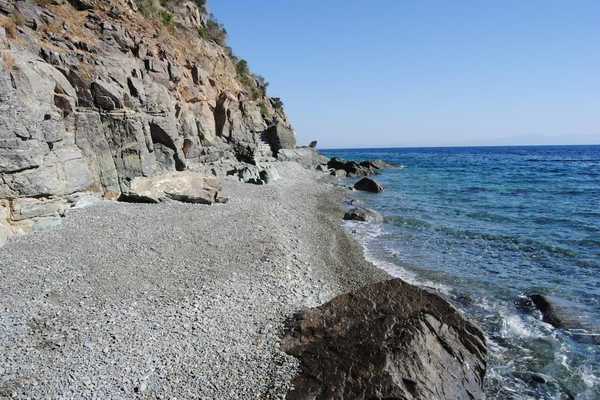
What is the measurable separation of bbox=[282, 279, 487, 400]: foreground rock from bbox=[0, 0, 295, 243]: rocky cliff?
11.8 meters

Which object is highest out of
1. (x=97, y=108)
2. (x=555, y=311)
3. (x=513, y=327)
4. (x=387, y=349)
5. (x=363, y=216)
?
(x=97, y=108)

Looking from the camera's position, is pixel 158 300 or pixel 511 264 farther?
pixel 511 264

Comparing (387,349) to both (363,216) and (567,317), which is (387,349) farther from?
(363,216)

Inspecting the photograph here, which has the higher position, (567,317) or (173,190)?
(173,190)

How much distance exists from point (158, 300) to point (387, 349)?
257 inches

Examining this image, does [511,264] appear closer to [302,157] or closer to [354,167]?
[302,157]

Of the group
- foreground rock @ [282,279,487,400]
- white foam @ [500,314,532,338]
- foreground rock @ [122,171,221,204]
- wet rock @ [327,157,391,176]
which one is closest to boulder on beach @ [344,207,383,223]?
foreground rock @ [122,171,221,204]

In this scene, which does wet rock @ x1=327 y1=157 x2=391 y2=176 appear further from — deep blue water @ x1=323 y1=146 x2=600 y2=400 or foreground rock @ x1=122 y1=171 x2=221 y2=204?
foreground rock @ x1=122 y1=171 x2=221 y2=204

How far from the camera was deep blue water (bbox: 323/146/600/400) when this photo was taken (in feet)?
34.7

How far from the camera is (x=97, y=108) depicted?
Result: 72.3 feet

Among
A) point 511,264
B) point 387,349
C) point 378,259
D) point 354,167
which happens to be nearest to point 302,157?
point 354,167

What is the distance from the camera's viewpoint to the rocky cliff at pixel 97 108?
1605 cm

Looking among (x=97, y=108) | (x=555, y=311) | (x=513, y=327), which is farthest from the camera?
(x=97, y=108)

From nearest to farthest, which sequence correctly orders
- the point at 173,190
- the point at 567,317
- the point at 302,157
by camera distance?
the point at 567,317 < the point at 173,190 < the point at 302,157
